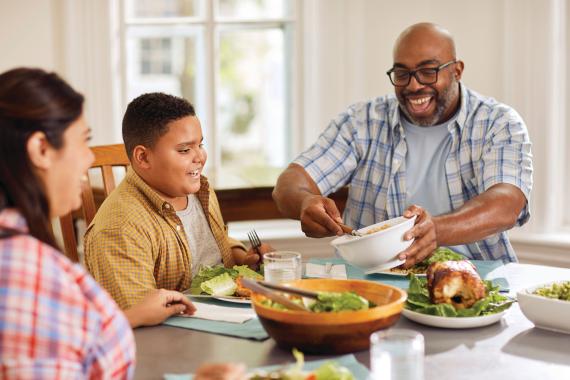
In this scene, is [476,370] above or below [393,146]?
below

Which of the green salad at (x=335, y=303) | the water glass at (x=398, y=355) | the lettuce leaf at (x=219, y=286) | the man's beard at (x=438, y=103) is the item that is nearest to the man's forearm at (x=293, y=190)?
the man's beard at (x=438, y=103)

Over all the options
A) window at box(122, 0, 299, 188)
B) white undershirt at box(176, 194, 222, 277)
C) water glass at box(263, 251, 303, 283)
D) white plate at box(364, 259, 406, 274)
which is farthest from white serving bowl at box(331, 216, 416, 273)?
window at box(122, 0, 299, 188)

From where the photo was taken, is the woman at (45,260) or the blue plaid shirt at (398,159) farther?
the blue plaid shirt at (398,159)

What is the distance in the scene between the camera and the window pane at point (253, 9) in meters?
3.66

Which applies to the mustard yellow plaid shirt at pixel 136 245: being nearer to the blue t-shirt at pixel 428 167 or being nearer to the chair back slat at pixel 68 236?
the chair back slat at pixel 68 236

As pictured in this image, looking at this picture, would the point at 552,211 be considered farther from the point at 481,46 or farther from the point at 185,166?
the point at 185,166

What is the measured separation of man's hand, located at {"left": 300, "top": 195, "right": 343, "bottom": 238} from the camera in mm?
2129

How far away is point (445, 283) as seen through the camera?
1565 millimetres

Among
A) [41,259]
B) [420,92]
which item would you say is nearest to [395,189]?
[420,92]

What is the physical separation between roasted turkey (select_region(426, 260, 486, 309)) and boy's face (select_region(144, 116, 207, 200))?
0.77 m

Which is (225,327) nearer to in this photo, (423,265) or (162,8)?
(423,265)

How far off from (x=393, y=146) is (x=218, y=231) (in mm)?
772

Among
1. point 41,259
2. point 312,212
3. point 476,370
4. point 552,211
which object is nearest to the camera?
point 41,259

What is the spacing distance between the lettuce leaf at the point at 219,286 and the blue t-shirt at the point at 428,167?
41.2 inches
